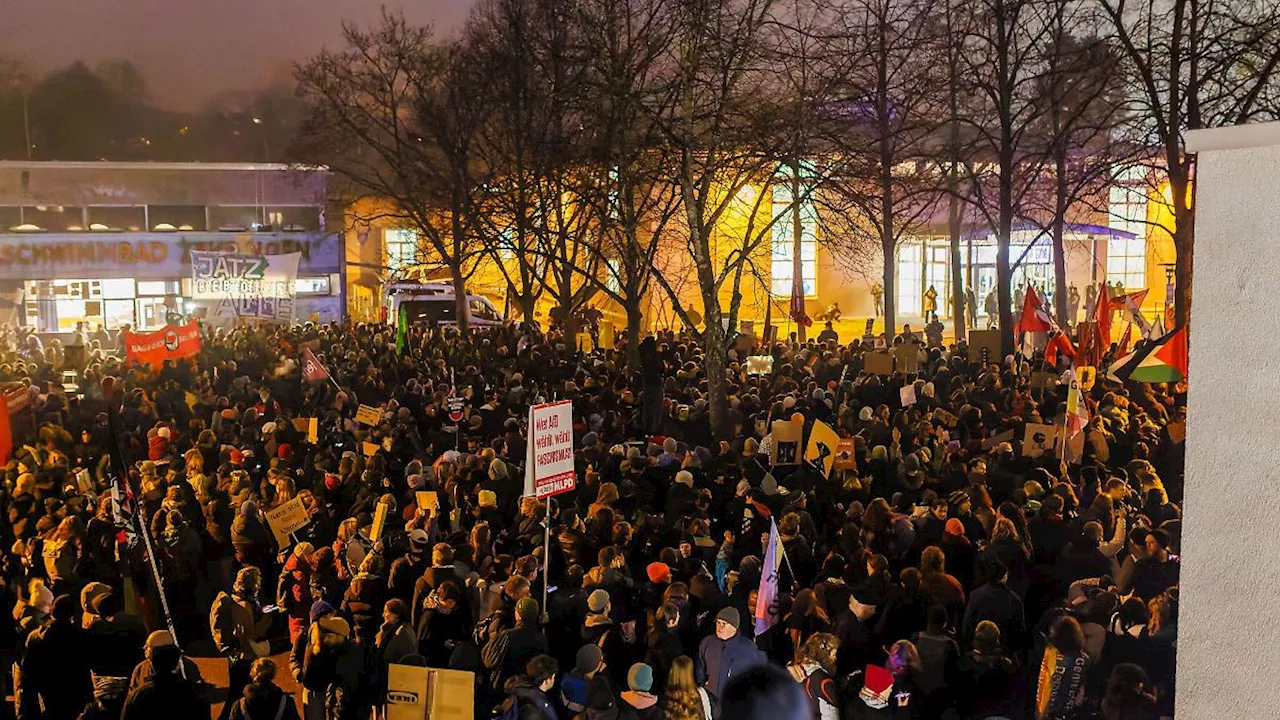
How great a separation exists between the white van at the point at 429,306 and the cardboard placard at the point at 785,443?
73.4 feet

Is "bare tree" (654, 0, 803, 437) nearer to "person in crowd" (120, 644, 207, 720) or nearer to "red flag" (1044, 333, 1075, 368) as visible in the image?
"red flag" (1044, 333, 1075, 368)

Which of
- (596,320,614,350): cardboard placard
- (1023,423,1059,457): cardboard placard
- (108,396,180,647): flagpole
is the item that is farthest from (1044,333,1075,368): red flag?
(108,396,180,647): flagpole

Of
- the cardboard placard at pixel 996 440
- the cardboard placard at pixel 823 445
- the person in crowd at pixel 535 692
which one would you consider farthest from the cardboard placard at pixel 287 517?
the cardboard placard at pixel 996 440

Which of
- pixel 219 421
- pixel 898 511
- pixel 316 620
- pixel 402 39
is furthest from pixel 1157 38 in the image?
pixel 402 39

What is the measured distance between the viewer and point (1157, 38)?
680 inches

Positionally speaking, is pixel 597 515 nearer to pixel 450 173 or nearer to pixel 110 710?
pixel 110 710

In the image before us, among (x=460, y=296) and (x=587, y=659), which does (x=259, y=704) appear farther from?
(x=460, y=296)

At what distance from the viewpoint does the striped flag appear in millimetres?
6984

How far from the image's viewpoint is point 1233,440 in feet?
13.6

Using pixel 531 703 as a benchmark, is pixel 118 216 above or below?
above

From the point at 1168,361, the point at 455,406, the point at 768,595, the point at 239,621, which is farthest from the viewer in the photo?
the point at 455,406

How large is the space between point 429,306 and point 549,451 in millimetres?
26887

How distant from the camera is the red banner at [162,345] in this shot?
19016mm

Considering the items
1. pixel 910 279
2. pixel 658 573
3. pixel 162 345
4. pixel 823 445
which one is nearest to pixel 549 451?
pixel 658 573
